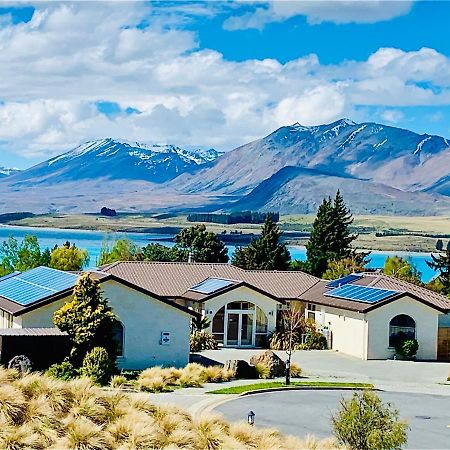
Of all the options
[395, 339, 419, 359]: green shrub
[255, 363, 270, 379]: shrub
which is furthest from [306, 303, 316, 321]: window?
[255, 363, 270, 379]: shrub

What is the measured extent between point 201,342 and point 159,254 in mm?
32350

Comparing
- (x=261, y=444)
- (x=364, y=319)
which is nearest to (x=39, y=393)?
(x=261, y=444)

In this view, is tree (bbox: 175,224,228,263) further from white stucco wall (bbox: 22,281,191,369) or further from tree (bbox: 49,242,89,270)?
white stucco wall (bbox: 22,281,191,369)

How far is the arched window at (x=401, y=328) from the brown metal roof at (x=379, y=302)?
1.09 m

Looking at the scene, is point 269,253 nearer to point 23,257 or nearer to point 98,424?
point 23,257

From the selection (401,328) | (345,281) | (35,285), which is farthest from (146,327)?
(345,281)

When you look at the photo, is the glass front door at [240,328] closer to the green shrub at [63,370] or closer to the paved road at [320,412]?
the paved road at [320,412]

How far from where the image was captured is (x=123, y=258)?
73.1 metres

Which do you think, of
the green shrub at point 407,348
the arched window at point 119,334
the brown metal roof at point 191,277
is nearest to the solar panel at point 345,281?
the brown metal roof at point 191,277

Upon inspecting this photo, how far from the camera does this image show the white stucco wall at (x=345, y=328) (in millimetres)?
41281

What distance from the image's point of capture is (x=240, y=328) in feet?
145

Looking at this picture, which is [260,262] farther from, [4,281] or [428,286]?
[4,281]

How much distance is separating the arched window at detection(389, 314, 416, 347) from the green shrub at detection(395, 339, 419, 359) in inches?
11.3

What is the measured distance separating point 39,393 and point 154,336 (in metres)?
19.3
